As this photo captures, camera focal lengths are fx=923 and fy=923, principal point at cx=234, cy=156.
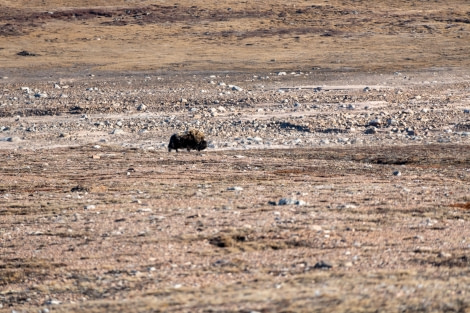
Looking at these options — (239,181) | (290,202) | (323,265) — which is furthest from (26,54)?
(323,265)

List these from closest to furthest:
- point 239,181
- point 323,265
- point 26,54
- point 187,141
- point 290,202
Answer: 1. point 323,265
2. point 290,202
3. point 239,181
4. point 187,141
5. point 26,54

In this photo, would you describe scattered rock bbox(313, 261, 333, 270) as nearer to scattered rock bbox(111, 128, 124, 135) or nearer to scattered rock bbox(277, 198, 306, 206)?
scattered rock bbox(277, 198, 306, 206)

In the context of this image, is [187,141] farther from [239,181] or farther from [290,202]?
[290,202]

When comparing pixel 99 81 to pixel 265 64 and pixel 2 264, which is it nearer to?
pixel 265 64

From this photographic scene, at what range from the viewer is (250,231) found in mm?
9391

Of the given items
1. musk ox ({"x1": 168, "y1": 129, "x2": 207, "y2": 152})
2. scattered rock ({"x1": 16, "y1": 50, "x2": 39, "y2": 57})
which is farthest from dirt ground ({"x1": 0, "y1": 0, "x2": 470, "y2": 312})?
musk ox ({"x1": 168, "y1": 129, "x2": 207, "y2": 152})

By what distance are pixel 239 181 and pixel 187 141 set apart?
14.9 ft

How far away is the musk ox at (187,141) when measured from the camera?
1802 cm

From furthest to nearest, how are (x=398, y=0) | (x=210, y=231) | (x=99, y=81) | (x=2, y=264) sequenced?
(x=398, y=0), (x=99, y=81), (x=210, y=231), (x=2, y=264)

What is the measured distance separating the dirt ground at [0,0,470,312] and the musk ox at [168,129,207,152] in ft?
1.38

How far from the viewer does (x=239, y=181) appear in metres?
13.7

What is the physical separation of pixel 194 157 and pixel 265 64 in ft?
67.7

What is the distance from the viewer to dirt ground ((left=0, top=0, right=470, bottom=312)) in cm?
756

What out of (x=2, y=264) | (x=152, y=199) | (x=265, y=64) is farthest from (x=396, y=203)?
(x=265, y=64)
